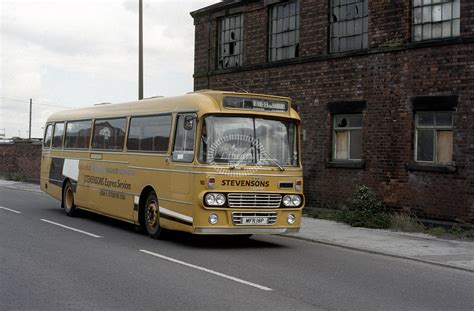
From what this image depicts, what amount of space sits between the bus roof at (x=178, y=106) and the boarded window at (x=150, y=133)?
0.17m

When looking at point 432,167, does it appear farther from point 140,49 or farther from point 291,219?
point 140,49

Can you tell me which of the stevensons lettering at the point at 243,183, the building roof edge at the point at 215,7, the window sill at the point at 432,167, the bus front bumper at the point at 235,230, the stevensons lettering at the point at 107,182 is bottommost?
the bus front bumper at the point at 235,230

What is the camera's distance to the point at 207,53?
23703 millimetres

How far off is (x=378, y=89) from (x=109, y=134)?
7.35 m

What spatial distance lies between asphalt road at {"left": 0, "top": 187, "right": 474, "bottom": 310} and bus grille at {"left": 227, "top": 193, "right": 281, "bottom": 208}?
0.85 m

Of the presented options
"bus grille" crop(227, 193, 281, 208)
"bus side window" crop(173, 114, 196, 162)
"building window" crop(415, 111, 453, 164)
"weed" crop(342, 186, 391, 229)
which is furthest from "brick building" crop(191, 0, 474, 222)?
"bus side window" crop(173, 114, 196, 162)

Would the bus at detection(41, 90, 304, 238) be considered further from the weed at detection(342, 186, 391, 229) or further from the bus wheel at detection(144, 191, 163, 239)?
the weed at detection(342, 186, 391, 229)

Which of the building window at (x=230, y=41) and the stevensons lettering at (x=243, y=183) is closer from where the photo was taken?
the stevensons lettering at (x=243, y=183)

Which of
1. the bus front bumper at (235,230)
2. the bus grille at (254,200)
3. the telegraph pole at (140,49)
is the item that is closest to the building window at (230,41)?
the telegraph pole at (140,49)

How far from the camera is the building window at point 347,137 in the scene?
17891 millimetres

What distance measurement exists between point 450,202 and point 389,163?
6.94ft

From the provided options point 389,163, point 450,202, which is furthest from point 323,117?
point 450,202

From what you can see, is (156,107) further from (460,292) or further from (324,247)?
(460,292)

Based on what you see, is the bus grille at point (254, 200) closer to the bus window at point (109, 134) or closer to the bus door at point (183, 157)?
the bus door at point (183, 157)
